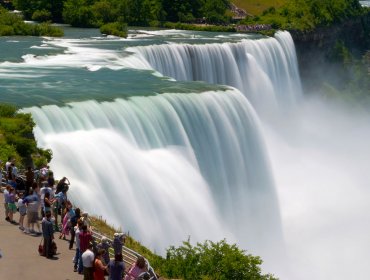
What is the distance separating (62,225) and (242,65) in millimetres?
39107

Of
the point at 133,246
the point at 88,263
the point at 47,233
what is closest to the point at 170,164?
the point at 133,246

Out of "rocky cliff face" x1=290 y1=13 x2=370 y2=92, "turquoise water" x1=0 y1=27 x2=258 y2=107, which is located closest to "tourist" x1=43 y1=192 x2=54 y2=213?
"turquoise water" x1=0 y1=27 x2=258 y2=107

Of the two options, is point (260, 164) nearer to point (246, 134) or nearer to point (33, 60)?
point (246, 134)

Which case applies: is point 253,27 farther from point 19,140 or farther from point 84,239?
point 84,239

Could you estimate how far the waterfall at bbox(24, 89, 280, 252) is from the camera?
87.8 feet

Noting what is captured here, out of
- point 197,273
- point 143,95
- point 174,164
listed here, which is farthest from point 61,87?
point 197,273

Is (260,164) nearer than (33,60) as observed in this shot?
Yes

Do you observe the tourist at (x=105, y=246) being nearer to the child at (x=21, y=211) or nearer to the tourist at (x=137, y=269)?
the tourist at (x=137, y=269)

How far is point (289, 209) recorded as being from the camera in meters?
40.4

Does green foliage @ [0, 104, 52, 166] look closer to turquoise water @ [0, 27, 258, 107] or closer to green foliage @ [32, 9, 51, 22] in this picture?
turquoise water @ [0, 27, 258, 107]

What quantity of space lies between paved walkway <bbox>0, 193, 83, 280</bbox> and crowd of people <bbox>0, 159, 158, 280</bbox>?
8.4 inches

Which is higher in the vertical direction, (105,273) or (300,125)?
(105,273)

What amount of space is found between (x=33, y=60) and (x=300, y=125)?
25122mm

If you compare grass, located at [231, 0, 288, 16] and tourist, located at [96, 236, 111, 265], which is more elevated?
grass, located at [231, 0, 288, 16]
